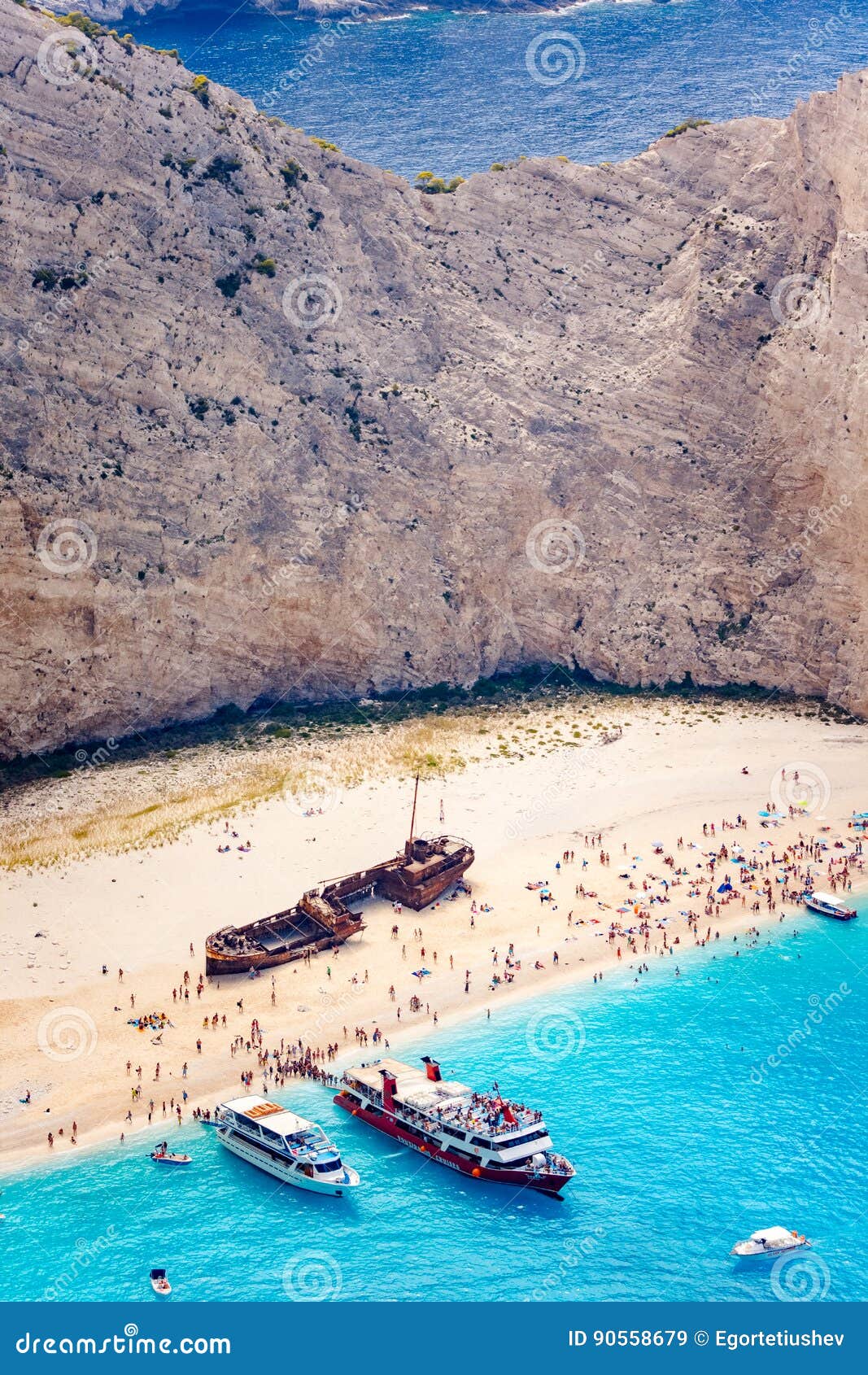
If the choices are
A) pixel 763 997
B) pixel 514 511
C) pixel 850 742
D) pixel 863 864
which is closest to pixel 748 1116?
pixel 763 997

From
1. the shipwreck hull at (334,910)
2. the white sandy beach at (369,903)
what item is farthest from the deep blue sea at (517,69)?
the shipwreck hull at (334,910)

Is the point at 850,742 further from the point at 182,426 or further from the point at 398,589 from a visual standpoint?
the point at 182,426

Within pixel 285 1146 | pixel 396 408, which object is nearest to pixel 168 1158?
pixel 285 1146

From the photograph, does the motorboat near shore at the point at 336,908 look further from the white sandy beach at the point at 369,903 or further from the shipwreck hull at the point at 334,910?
the white sandy beach at the point at 369,903

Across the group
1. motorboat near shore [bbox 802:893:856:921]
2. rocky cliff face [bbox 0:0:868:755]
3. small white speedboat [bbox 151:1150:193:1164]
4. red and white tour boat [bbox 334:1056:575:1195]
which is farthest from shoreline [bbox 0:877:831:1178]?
rocky cliff face [bbox 0:0:868:755]

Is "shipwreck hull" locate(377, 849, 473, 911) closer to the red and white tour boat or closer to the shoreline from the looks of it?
the shoreline
